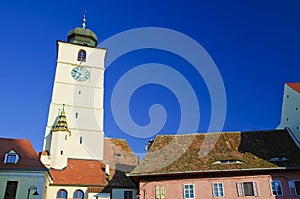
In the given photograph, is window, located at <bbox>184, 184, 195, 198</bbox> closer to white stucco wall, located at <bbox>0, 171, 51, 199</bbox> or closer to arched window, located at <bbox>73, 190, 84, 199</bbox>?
arched window, located at <bbox>73, 190, 84, 199</bbox>

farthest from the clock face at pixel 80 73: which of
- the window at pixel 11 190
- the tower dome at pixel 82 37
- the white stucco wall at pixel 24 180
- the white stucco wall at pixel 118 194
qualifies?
the window at pixel 11 190

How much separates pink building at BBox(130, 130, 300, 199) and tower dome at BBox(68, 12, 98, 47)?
94.9 ft

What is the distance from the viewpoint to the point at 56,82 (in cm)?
4700

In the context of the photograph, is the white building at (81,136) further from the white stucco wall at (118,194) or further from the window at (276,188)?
the window at (276,188)

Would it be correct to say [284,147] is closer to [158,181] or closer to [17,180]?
[158,181]

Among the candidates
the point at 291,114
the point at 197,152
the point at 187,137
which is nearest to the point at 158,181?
the point at 197,152

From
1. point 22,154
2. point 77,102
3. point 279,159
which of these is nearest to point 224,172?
point 279,159

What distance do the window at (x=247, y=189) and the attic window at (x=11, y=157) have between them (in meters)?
21.4

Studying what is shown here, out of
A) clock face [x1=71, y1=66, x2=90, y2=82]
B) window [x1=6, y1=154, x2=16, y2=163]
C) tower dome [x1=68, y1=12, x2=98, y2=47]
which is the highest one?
tower dome [x1=68, y1=12, x2=98, y2=47]

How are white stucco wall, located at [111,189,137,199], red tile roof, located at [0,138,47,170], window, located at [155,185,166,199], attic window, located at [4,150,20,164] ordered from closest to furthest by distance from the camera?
window, located at [155,185,166,199]
red tile roof, located at [0,138,47,170]
attic window, located at [4,150,20,164]
white stucco wall, located at [111,189,137,199]

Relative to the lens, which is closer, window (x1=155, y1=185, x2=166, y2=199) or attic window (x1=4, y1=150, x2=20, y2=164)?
window (x1=155, y1=185, x2=166, y2=199)

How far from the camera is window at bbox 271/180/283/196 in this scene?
26.7 m

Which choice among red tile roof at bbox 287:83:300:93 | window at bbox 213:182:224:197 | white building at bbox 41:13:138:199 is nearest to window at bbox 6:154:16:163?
white building at bbox 41:13:138:199

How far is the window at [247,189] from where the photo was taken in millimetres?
26922
